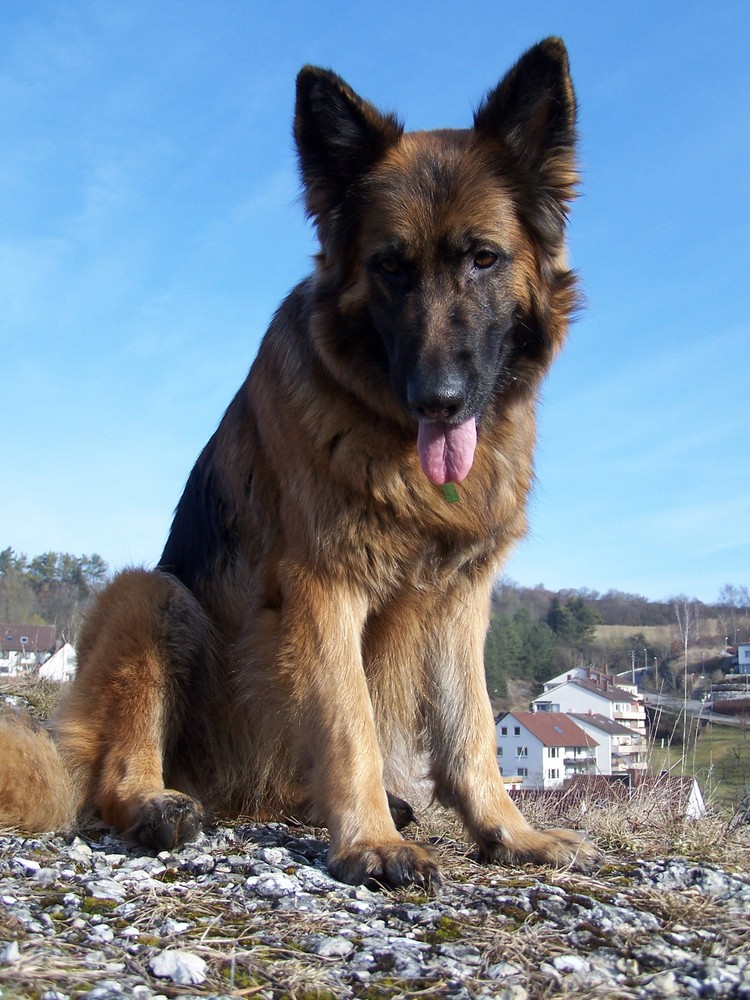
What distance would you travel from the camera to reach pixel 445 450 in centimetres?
354

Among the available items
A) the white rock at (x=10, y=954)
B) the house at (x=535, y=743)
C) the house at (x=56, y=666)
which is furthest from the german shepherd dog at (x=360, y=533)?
the house at (x=535, y=743)

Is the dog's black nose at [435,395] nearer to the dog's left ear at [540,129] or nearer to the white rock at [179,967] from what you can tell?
the dog's left ear at [540,129]

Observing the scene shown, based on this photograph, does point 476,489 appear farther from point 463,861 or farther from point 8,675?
point 8,675

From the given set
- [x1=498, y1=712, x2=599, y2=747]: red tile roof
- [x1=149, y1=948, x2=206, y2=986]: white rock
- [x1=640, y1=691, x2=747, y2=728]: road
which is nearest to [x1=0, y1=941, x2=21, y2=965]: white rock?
[x1=149, y1=948, x2=206, y2=986]: white rock

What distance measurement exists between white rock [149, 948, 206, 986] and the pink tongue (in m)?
1.99

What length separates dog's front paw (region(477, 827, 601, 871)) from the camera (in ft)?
11.0

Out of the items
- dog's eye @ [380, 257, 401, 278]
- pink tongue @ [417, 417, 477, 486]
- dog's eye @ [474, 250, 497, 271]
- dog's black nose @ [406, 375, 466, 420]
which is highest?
dog's eye @ [474, 250, 497, 271]

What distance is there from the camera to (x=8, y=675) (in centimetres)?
916

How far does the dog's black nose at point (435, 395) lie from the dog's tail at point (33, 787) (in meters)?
2.15

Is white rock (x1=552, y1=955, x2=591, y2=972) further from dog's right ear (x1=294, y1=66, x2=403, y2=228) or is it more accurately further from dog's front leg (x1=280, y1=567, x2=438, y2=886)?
dog's right ear (x1=294, y1=66, x2=403, y2=228)

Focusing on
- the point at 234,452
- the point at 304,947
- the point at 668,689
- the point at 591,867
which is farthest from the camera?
the point at 668,689

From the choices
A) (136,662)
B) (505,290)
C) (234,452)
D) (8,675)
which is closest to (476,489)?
(505,290)

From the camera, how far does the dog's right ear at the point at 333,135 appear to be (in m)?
3.79

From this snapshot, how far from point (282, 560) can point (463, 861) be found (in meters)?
1.42
